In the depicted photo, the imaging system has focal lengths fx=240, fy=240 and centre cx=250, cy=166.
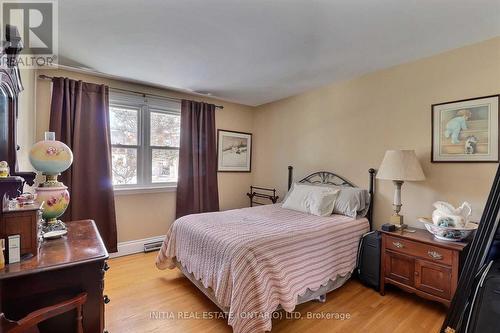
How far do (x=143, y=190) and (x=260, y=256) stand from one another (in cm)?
229

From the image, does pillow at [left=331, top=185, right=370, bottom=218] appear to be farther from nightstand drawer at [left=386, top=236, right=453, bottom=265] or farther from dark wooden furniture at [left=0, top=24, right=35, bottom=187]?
dark wooden furniture at [left=0, top=24, right=35, bottom=187]

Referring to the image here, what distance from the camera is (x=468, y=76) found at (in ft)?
7.29

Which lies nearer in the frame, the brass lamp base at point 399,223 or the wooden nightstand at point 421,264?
the wooden nightstand at point 421,264

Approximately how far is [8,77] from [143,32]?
1057 millimetres

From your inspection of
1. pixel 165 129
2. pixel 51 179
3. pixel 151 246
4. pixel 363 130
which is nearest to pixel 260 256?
pixel 51 179

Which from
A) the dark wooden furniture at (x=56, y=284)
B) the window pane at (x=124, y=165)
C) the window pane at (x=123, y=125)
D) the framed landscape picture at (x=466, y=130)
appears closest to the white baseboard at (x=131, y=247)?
the window pane at (x=124, y=165)

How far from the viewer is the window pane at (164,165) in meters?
3.57

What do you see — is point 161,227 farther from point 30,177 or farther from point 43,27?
point 43,27

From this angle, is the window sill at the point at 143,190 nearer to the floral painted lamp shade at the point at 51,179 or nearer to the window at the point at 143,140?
the window at the point at 143,140

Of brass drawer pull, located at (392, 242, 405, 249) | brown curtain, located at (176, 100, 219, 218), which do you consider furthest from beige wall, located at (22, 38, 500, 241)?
brass drawer pull, located at (392, 242, 405, 249)

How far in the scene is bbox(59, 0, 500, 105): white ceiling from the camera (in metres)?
1.70

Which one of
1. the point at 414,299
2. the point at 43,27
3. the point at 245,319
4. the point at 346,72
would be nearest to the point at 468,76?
the point at 346,72

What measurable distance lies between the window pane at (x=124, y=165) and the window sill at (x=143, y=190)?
11cm

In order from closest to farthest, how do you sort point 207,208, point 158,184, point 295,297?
point 295,297 < point 158,184 < point 207,208
